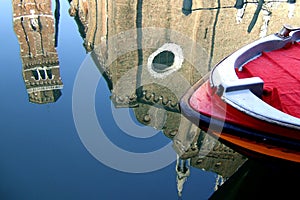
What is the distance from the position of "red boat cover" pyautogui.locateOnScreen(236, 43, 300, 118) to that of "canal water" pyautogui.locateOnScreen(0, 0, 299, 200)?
414 mm

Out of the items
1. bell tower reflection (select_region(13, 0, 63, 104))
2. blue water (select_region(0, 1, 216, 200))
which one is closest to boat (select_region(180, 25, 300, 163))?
blue water (select_region(0, 1, 216, 200))

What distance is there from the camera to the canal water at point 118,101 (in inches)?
120

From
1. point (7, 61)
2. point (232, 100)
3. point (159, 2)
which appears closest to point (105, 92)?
point (7, 61)

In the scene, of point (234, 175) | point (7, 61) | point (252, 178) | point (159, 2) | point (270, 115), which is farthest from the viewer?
point (159, 2)

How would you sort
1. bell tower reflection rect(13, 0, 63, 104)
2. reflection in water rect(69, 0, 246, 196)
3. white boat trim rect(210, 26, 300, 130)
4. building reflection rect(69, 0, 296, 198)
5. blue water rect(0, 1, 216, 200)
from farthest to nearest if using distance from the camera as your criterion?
building reflection rect(69, 0, 296, 198)
bell tower reflection rect(13, 0, 63, 104)
reflection in water rect(69, 0, 246, 196)
blue water rect(0, 1, 216, 200)
white boat trim rect(210, 26, 300, 130)

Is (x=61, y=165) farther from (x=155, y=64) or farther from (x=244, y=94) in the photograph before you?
(x=155, y=64)

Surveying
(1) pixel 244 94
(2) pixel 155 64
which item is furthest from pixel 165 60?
(1) pixel 244 94

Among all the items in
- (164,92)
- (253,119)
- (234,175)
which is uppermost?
(253,119)

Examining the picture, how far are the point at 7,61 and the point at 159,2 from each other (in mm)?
3888

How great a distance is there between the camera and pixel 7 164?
3.33 meters

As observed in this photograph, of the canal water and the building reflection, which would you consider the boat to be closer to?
the canal water

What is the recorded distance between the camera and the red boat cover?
2.32 metres

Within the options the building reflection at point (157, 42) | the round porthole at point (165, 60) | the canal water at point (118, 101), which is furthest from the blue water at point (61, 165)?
the round porthole at point (165, 60)

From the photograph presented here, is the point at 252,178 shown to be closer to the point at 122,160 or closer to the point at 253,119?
the point at 253,119
